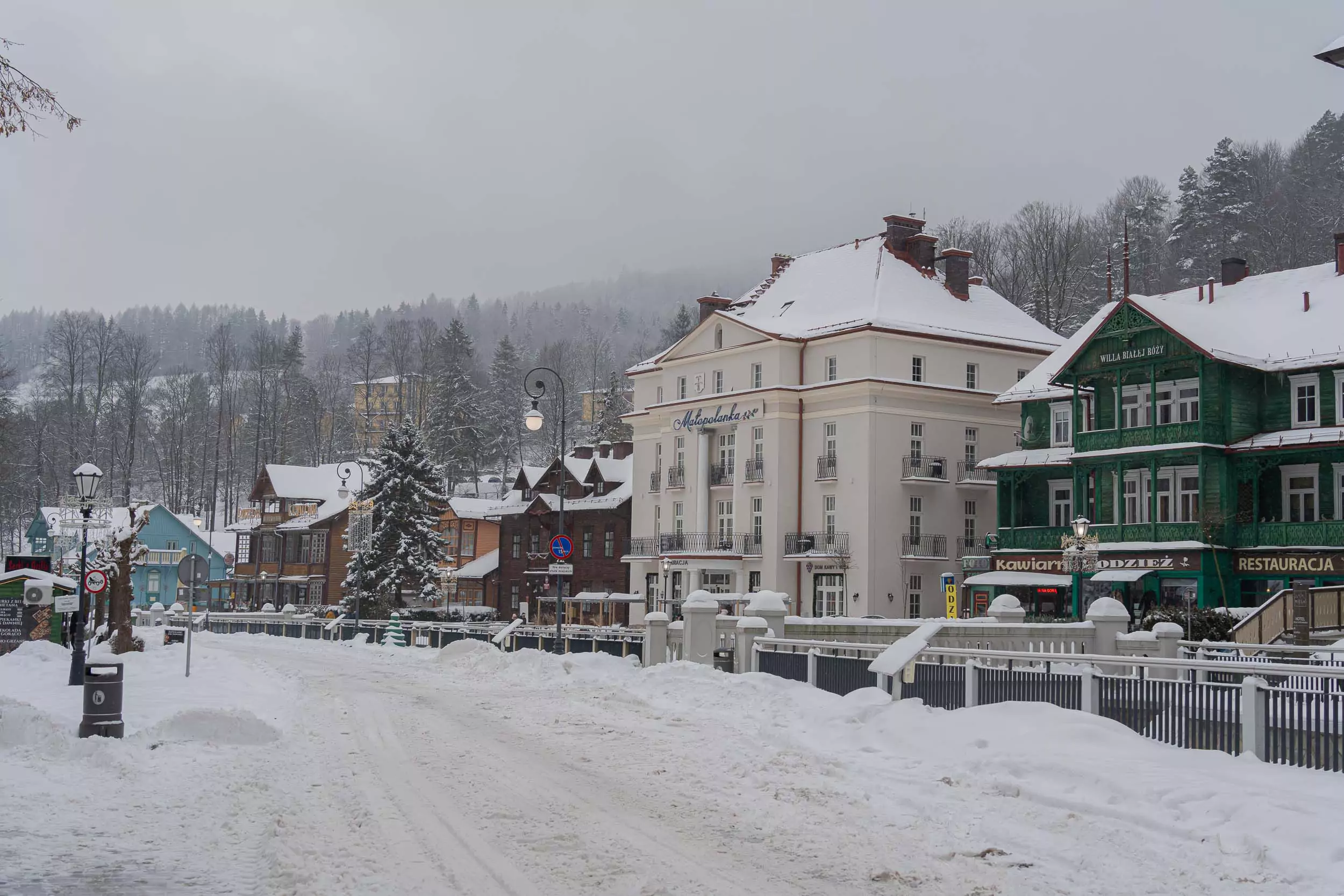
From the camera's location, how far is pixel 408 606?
62688 millimetres

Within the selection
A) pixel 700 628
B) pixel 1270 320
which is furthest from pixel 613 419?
pixel 700 628

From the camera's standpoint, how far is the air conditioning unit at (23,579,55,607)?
2991 centimetres

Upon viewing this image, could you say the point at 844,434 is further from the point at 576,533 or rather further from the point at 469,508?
the point at 469,508

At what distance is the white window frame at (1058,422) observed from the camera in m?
49.1

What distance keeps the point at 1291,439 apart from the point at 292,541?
216ft

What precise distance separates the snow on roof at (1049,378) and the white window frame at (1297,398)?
679cm

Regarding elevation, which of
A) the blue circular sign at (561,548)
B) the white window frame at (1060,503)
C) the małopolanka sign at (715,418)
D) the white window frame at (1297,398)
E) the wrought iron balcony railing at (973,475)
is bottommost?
the blue circular sign at (561,548)

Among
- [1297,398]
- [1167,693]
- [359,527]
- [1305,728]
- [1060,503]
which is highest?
[1297,398]

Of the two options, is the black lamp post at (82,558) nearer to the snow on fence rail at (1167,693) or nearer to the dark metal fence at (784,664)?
the dark metal fence at (784,664)

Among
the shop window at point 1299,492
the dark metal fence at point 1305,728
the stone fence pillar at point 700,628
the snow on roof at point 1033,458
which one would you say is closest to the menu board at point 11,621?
the stone fence pillar at point 700,628

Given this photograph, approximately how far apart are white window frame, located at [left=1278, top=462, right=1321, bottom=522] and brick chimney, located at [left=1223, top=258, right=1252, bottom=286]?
23.2ft

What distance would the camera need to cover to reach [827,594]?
53688mm

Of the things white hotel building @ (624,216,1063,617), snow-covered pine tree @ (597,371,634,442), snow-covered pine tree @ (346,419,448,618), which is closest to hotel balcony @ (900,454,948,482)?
white hotel building @ (624,216,1063,617)

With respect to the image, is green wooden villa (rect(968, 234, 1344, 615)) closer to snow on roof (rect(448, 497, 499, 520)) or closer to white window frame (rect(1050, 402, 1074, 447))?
white window frame (rect(1050, 402, 1074, 447))
